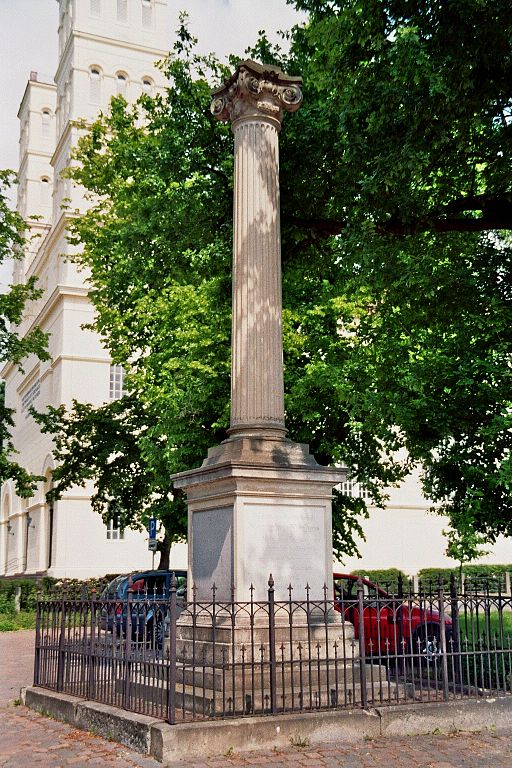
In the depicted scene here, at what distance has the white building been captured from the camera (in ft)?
133

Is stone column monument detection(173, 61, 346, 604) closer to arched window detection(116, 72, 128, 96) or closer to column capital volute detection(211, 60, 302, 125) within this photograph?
column capital volute detection(211, 60, 302, 125)

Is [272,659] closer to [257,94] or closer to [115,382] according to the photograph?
[257,94]

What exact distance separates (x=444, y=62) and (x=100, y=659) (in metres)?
8.87

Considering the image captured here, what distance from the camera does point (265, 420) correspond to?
10.9 meters

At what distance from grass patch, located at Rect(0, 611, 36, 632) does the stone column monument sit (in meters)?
19.2

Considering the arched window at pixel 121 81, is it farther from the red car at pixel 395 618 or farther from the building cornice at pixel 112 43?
the red car at pixel 395 618

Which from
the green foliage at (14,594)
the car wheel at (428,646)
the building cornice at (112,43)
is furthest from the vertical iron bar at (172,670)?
the building cornice at (112,43)

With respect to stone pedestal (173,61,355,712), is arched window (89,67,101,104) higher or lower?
higher

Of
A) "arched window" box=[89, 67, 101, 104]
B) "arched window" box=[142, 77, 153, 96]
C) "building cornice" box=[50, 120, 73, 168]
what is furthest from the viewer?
"arched window" box=[142, 77, 153, 96]

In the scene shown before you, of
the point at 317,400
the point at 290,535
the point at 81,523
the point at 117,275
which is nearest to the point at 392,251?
the point at 290,535

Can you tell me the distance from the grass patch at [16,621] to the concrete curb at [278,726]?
62.3 feet

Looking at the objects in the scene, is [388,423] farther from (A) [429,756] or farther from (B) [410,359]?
(A) [429,756]

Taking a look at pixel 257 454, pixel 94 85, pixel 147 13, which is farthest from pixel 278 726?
pixel 147 13

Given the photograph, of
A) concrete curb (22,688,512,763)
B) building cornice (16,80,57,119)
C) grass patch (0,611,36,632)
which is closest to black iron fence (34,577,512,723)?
concrete curb (22,688,512,763)
